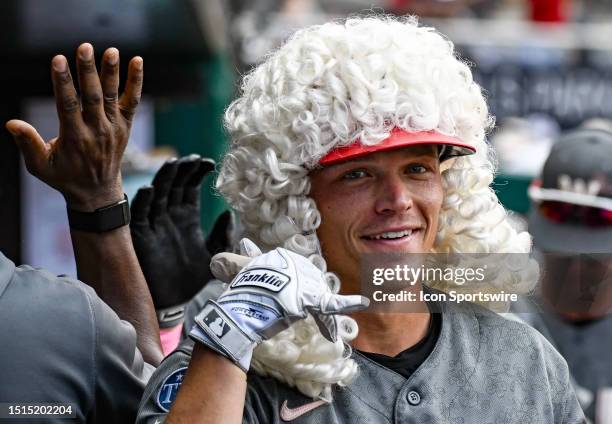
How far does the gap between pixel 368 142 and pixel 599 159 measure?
2.26 m

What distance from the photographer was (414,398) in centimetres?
242

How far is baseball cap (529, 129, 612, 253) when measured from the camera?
166 inches

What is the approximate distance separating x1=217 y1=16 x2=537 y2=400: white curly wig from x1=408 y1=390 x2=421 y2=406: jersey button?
14 centimetres

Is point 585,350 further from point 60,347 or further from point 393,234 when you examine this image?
point 60,347

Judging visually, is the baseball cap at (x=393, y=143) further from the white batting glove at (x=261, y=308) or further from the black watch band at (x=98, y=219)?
the black watch band at (x=98, y=219)

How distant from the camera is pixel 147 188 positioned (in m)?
3.08

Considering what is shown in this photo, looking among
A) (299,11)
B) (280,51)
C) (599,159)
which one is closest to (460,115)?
(280,51)

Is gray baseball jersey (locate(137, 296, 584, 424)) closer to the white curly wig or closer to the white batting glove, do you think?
the white curly wig

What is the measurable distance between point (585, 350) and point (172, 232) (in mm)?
1735

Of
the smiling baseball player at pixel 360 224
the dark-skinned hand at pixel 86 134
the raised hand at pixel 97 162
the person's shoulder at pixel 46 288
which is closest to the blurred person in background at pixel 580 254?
the smiling baseball player at pixel 360 224

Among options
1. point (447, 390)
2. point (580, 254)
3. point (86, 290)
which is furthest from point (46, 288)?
point (580, 254)

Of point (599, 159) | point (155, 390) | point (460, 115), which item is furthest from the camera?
point (599, 159)

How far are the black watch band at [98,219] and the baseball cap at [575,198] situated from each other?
6.60 ft

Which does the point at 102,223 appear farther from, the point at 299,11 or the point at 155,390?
the point at 299,11
